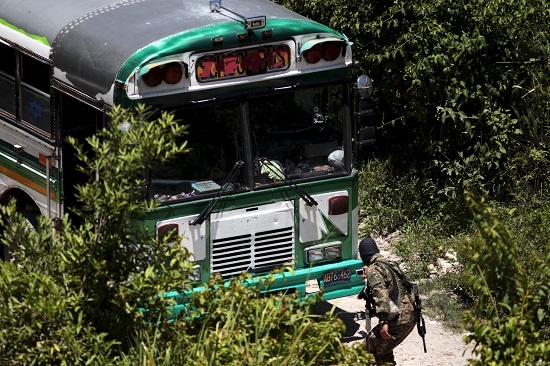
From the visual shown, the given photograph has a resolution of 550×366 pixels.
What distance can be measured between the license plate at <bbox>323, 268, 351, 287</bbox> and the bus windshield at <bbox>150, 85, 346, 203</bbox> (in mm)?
862

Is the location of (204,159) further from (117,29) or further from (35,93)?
(35,93)

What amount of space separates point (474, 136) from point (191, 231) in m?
4.33

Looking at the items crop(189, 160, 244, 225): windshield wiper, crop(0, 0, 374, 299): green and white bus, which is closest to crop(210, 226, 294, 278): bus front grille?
crop(0, 0, 374, 299): green and white bus

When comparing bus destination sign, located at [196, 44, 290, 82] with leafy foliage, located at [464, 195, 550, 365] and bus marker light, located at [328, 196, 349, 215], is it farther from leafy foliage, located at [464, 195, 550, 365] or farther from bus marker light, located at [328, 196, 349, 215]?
leafy foliage, located at [464, 195, 550, 365]

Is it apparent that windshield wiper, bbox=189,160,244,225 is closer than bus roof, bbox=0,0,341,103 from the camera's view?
No

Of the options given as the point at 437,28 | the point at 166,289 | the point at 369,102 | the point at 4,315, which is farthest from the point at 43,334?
the point at 437,28

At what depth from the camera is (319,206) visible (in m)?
10.3

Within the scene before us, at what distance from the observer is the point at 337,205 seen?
10.4 meters

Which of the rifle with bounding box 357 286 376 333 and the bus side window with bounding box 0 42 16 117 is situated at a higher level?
the bus side window with bounding box 0 42 16 117

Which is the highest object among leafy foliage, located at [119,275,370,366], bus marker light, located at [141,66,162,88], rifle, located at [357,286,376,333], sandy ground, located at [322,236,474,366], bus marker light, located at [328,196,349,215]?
bus marker light, located at [141,66,162,88]

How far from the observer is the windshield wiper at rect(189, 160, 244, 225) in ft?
32.0

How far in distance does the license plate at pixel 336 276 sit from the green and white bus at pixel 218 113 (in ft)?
0.05

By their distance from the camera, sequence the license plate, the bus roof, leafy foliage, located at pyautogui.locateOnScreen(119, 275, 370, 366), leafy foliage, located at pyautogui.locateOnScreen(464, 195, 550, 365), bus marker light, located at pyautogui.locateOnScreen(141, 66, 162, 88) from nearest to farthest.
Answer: leafy foliage, located at pyautogui.locateOnScreen(464, 195, 550, 365)
leafy foliage, located at pyautogui.locateOnScreen(119, 275, 370, 366)
bus marker light, located at pyautogui.locateOnScreen(141, 66, 162, 88)
the bus roof
the license plate

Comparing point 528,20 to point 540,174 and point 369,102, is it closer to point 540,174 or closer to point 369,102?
point 540,174
